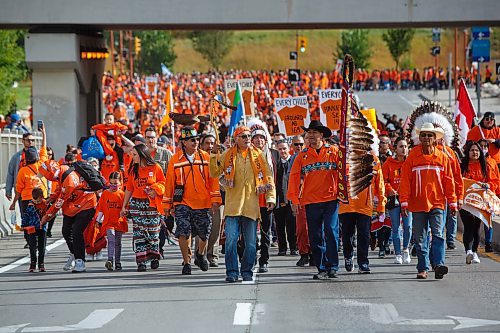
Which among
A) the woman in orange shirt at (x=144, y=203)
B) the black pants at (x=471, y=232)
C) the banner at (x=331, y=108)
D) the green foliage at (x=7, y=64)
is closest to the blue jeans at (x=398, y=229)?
the black pants at (x=471, y=232)

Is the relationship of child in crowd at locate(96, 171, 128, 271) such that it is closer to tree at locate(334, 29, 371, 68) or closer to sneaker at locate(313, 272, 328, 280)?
sneaker at locate(313, 272, 328, 280)

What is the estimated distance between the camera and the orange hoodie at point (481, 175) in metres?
17.6

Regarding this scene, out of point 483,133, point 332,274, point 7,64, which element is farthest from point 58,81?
point 7,64

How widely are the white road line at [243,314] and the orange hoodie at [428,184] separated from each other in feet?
10.6

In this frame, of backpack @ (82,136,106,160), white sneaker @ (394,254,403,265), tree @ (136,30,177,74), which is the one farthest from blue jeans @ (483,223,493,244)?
tree @ (136,30,177,74)

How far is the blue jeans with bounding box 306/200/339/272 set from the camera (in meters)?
15.0

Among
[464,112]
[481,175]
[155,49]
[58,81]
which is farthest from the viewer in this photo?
[155,49]

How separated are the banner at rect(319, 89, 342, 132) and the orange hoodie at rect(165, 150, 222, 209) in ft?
30.5

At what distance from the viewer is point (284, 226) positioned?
62.2 feet

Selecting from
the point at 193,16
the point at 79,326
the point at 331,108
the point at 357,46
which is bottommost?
the point at 79,326

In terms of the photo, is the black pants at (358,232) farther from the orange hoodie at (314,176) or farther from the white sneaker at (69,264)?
the white sneaker at (69,264)

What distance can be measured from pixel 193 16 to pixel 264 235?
51.3ft

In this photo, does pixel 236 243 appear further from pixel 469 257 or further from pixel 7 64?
pixel 7 64

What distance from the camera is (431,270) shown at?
620 inches
